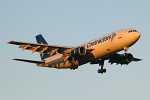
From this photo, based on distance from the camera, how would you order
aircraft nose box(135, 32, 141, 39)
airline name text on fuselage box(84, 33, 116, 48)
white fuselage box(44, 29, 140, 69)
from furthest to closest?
1. airline name text on fuselage box(84, 33, 116, 48)
2. white fuselage box(44, 29, 140, 69)
3. aircraft nose box(135, 32, 141, 39)

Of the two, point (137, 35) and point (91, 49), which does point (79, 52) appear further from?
point (137, 35)

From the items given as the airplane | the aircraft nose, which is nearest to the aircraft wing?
the airplane

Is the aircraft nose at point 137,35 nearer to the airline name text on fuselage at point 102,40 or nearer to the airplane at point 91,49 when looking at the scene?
the airplane at point 91,49

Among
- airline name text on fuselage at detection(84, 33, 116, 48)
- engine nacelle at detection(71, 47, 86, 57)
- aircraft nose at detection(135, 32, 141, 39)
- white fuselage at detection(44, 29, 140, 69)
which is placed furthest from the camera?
engine nacelle at detection(71, 47, 86, 57)

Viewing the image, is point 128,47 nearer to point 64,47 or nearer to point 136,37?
point 136,37

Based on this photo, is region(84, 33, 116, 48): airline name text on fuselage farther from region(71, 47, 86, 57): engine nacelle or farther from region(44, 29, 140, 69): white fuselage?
region(71, 47, 86, 57): engine nacelle

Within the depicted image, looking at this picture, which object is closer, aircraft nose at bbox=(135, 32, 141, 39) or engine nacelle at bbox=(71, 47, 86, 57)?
aircraft nose at bbox=(135, 32, 141, 39)

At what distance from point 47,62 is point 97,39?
11679mm

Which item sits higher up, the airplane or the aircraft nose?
the aircraft nose

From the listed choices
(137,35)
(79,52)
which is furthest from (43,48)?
(137,35)

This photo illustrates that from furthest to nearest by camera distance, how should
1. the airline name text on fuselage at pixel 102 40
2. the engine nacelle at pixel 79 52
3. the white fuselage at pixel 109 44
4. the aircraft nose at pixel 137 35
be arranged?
the engine nacelle at pixel 79 52, the airline name text on fuselage at pixel 102 40, the white fuselage at pixel 109 44, the aircraft nose at pixel 137 35

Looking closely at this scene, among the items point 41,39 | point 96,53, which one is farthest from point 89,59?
point 41,39

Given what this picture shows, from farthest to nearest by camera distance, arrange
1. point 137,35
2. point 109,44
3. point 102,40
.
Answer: point 102,40, point 109,44, point 137,35

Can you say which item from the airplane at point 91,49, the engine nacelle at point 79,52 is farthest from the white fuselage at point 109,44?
the engine nacelle at point 79,52
